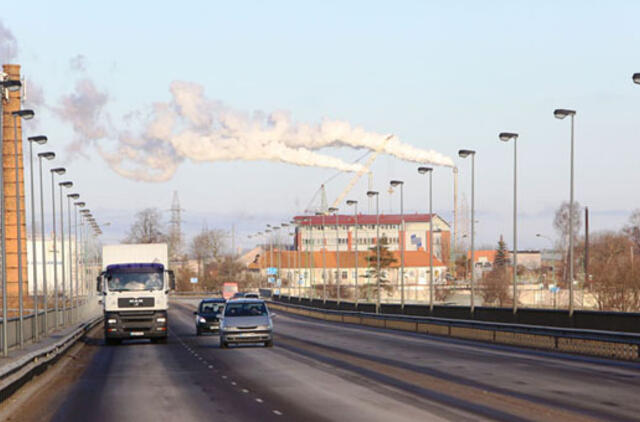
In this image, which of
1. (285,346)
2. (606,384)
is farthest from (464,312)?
(606,384)

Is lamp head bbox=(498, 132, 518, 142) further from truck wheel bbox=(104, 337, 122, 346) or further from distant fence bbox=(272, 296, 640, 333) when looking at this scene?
truck wheel bbox=(104, 337, 122, 346)

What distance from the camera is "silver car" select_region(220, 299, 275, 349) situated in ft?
121

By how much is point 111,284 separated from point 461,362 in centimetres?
1777

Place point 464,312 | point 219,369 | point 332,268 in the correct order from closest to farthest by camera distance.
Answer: point 219,369, point 464,312, point 332,268

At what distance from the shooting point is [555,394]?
18.5m

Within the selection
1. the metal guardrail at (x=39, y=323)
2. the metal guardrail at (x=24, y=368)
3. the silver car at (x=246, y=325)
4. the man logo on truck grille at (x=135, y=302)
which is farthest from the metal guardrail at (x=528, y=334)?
the metal guardrail at (x=39, y=323)

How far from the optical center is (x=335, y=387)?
20703 mm

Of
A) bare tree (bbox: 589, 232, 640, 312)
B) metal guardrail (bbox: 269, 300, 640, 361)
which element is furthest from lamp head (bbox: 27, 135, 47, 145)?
bare tree (bbox: 589, 232, 640, 312)

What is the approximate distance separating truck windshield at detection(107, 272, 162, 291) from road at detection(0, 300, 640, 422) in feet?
18.9

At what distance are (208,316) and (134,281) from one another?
10.9m

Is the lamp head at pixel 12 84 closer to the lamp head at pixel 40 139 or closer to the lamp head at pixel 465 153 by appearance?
the lamp head at pixel 40 139

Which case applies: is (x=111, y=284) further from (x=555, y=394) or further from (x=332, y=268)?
(x=332, y=268)

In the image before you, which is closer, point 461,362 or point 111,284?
point 461,362

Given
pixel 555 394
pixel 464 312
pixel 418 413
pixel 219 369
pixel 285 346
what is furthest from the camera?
pixel 464 312
